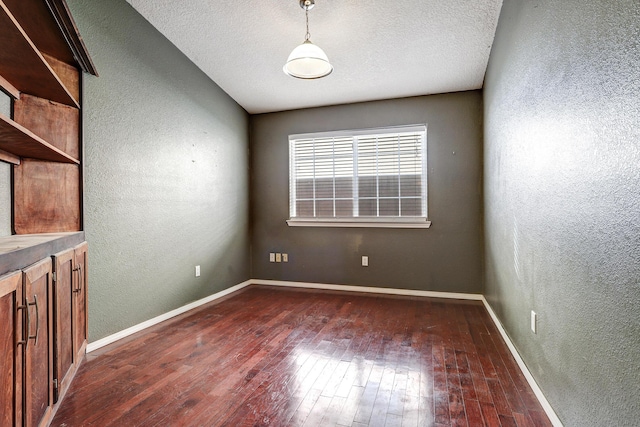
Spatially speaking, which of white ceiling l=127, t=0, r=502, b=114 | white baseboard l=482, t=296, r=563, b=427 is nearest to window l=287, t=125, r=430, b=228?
white ceiling l=127, t=0, r=502, b=114

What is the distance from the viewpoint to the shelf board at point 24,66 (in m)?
1.44

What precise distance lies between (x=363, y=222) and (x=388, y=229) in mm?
342

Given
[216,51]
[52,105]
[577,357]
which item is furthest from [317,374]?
[216,51]

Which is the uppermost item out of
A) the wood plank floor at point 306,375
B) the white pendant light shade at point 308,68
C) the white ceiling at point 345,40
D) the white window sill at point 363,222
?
the white ceiling at point 345,40

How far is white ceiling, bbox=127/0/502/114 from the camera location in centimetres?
277

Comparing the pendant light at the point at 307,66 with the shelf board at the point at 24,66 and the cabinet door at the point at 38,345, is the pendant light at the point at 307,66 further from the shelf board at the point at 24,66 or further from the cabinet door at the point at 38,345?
the cabinet door at the point at 38,345

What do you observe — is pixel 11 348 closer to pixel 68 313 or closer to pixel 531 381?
pixel 68 313

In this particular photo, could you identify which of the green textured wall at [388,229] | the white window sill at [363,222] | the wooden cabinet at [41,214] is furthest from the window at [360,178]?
the wooden cabinet at [41,214]

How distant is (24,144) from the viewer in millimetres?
Result: 1764

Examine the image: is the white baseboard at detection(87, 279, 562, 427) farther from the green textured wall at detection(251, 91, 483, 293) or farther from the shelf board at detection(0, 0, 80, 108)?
the shelf board at detection(0, 0, 80, 108)

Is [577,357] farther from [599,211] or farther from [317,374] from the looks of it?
[317,374]

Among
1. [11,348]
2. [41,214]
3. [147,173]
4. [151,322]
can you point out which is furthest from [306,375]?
[147,173]

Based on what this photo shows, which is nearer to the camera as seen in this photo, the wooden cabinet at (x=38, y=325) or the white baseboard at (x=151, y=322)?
the wooden cabinet at (x=38, y=325)

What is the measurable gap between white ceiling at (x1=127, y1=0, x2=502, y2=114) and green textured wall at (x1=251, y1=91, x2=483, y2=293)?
32 cm
